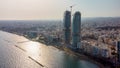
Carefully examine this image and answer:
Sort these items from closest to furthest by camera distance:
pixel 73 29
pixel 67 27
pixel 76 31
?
pixel 76 31 < pixel 73 29 < pixel 67 27

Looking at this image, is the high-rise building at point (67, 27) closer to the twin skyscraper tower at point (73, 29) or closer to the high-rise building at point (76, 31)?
the twin skyscraper tower at point (73, 29)

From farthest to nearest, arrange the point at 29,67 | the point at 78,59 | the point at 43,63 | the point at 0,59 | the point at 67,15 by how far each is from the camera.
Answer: the point at 67,15, the point at 78,59, the point at 0,59, the point at 43,63, the point at 29,67

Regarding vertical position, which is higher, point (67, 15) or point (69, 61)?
point (67, 15)

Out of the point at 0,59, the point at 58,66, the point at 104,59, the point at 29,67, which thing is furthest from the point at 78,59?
the point at 0,59

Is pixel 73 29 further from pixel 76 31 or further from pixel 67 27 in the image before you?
pixel 67 27

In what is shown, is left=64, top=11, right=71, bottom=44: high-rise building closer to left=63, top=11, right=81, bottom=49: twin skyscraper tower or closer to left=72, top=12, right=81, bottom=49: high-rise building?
left=63, top=11, right=81, bottom=49: twin skyscraper tower

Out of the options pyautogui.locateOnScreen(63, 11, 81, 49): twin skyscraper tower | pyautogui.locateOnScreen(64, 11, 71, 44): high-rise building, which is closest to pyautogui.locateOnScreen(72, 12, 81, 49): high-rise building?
pyautogui.locateOnScreen(63, 11, 81, 49): twin skyscraper tower

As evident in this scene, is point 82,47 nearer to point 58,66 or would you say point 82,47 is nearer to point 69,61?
point 69,61

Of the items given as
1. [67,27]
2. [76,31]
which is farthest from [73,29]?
[67,27]
